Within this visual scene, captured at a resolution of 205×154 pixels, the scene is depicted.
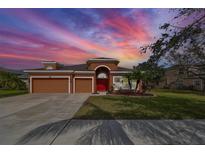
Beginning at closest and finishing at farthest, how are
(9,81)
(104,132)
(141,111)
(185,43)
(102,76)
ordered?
(185,43) < (104,132) < (141,111) < (102,76) < (9,81)

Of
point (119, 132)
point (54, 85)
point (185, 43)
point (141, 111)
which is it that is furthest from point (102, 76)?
point (185, 43)

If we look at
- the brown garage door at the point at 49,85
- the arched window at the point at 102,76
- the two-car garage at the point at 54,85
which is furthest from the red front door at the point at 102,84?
the brown garage door at the point at 49,85

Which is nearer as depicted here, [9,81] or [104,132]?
[104,132]

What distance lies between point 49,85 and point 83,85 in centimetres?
463

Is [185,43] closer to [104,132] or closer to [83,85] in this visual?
[104,132]

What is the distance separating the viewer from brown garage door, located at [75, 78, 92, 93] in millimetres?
26734

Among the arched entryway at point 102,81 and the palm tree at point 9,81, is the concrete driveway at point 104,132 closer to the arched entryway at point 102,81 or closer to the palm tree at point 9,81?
the arched entryway at point 102,81

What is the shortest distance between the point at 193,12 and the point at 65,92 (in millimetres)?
23041

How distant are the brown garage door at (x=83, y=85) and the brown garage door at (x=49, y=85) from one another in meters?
1.51

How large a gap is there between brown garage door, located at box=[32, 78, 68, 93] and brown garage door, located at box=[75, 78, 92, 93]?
4.96ft

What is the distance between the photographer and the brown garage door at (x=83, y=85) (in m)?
26.7

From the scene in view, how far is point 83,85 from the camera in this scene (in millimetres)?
26906
